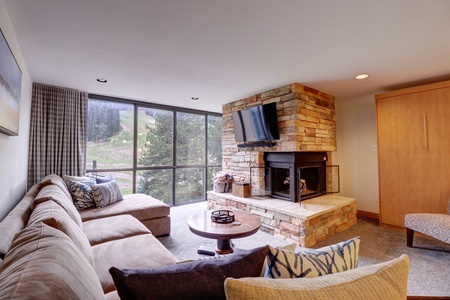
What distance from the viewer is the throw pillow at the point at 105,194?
271 centimetres

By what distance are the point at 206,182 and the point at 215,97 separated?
213cm

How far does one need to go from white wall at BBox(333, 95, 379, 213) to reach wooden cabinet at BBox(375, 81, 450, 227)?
0.52 meters

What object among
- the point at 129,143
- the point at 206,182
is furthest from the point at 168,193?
the point at 129,143

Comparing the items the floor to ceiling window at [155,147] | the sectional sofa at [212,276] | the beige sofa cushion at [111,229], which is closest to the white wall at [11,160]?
the beige sofa cushion at [111,229]

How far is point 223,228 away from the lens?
6.40 feet

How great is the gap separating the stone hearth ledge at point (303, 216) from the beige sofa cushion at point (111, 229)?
66.9 inches

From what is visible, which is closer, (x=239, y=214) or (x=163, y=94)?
(x=239, y=214)

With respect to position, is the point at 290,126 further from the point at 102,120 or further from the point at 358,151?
the point at 102,120

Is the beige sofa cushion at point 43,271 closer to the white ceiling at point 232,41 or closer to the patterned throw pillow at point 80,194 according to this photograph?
the white ceiling at point 232,41

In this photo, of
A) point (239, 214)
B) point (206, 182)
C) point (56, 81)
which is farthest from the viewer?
point (206, 182)

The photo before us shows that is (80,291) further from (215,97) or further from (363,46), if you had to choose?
(215,97)

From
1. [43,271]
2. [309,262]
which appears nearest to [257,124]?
[309,262]

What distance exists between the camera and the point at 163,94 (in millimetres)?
3594

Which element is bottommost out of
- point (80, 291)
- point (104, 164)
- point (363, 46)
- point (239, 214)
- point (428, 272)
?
point (428, 272)
